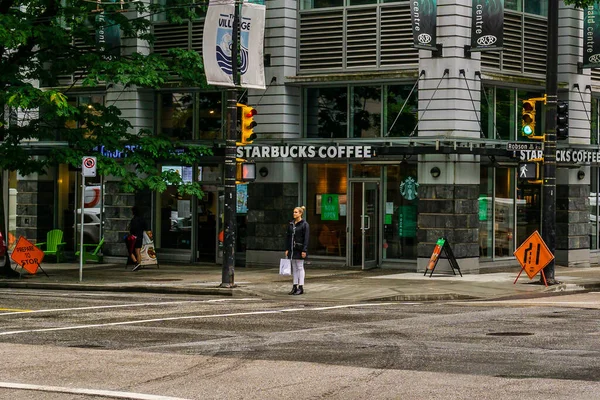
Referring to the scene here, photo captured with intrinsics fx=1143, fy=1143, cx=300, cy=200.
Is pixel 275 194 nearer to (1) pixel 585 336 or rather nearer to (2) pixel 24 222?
(2) pixel 24 222

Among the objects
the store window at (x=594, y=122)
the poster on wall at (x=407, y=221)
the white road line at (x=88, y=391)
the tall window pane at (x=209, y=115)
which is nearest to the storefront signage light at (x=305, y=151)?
the poster on wall at (x=407, y=221)

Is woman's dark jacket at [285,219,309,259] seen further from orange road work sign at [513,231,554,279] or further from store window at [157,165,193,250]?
store window at [157,165,193,250]

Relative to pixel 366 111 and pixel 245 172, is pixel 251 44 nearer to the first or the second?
pixel 245 172

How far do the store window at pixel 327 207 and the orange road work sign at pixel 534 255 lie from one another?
20.6 feet

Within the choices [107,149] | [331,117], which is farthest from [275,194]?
[107,149]

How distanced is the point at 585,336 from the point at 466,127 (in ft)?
44.2

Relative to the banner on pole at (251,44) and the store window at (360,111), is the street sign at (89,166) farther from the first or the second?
the store window at (360,111)

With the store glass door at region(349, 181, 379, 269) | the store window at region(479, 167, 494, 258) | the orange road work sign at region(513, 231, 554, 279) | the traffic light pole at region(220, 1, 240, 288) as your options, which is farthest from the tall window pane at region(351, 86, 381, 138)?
the traffic light pole at region(220, 1, 240, 288)

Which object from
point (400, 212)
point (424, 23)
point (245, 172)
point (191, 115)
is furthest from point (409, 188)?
point (191, 115)

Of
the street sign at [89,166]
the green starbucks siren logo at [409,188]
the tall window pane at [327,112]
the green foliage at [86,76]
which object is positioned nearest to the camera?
the street sign at [89,166]

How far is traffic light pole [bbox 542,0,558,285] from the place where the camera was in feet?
81.3

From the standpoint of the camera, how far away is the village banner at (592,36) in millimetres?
30781

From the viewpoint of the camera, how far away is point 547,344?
48.0 ft

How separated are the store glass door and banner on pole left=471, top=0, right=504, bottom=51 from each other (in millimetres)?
4676
